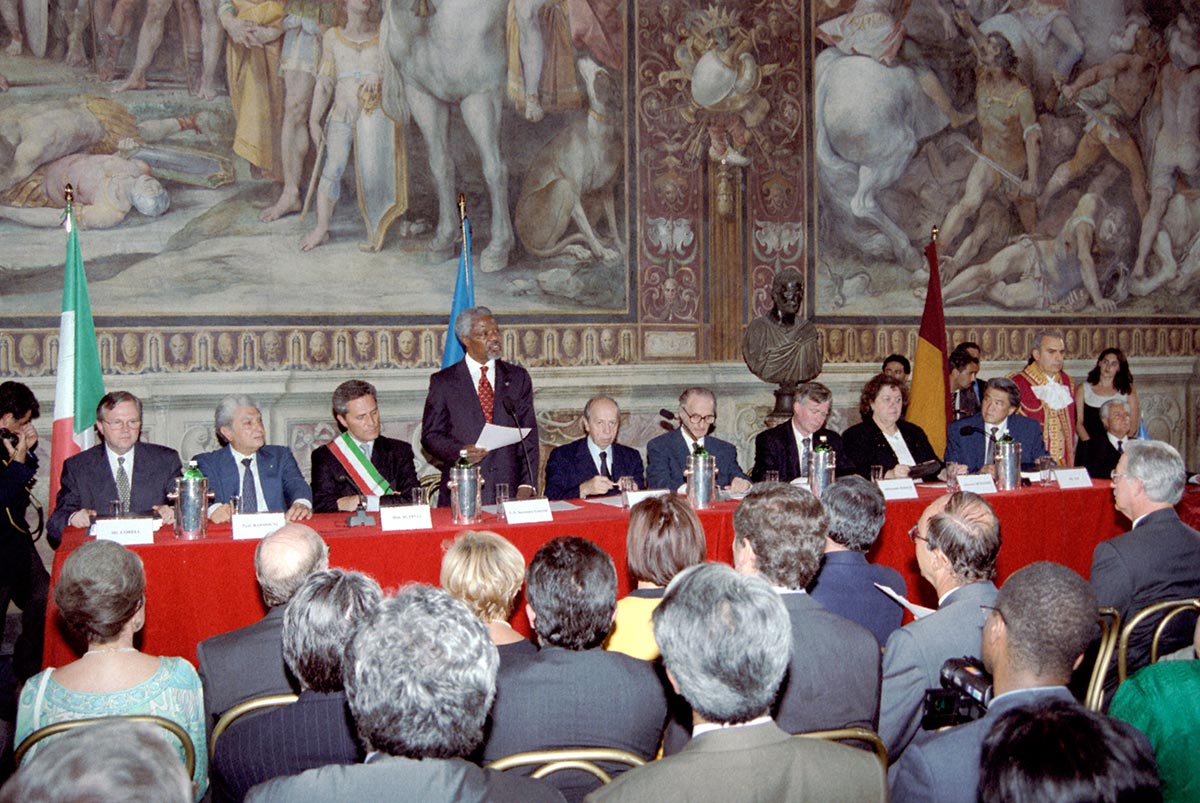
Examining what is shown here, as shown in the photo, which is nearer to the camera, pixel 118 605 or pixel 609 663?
pixel 609 663

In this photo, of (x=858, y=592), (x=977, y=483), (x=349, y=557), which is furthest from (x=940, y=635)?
(x=977, y=483)

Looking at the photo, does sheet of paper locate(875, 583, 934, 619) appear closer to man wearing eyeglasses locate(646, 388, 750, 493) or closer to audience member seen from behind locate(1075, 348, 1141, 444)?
man wearing eyeglasses locate(646, 388, 750, 493)

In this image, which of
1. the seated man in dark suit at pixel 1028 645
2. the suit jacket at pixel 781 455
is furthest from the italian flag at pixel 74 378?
the seated man in dark suit at pixel 1028 645

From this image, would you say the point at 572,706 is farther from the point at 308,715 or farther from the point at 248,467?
the point at 248,467

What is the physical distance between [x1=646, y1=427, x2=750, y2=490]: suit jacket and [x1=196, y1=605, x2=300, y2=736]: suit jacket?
3.29 metres

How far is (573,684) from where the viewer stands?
2385 millimetres

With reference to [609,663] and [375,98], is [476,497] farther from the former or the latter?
[375,98]

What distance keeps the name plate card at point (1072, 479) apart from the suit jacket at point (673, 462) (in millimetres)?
1602

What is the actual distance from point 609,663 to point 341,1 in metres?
6.23

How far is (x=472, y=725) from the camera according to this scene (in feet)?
5.90

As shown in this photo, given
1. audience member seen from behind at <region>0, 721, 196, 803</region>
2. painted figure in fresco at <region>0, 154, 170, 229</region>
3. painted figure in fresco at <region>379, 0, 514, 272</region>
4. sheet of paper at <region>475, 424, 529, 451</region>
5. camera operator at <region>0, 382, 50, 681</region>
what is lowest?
camera operator at <region>0, 382, 50, 681</region>

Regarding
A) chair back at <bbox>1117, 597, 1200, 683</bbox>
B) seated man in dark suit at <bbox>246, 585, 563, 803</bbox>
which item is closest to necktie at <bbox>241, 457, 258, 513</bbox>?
seated man in dark suit at <bbox>246, 585, 563, 803</bbox>

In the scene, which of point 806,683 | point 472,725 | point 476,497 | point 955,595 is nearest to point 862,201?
point 476,497

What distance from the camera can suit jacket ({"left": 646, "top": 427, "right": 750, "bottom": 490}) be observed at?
5.89 meters
